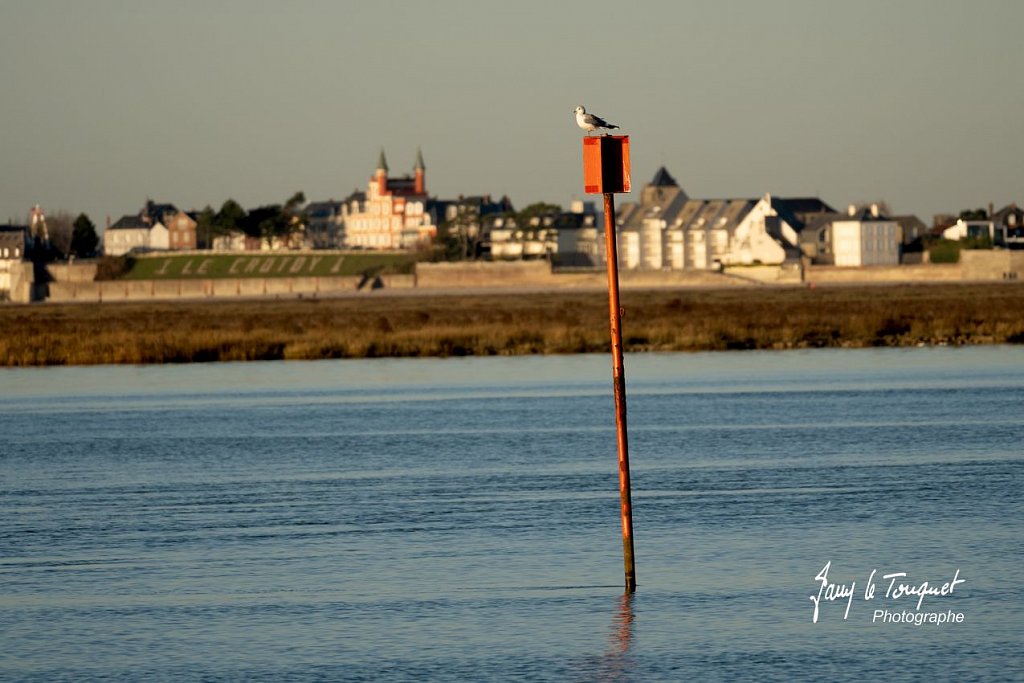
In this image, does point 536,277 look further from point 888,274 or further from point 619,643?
point 619,643

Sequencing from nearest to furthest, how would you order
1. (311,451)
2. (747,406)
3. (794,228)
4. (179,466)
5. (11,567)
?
(11,567) → (179,466) → (311,451) → (747,406) → (794,228)

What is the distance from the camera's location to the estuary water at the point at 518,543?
15.4m

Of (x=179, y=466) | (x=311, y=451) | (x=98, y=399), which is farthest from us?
(x=98, y=399)

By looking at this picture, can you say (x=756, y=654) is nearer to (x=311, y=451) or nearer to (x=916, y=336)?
(x=311, y=451)

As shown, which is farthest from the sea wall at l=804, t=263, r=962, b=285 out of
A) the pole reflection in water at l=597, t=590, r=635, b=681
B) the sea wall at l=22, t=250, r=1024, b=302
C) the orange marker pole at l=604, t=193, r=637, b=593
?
the pole reflection in water at l=597, t=590, r=635, b=681

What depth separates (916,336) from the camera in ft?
212

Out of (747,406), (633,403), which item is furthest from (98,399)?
(747,406)

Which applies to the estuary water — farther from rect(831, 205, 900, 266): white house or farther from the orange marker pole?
rect(831, 205, 900, 266): white house

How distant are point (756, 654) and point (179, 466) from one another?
17.1m

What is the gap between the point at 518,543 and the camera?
2073 cm

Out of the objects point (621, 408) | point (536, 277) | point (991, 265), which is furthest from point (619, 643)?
point (536, 277)

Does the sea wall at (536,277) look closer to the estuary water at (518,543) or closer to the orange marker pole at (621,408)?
the estuary water at (518,543)

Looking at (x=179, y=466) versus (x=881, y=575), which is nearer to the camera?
(x=881, y=575)

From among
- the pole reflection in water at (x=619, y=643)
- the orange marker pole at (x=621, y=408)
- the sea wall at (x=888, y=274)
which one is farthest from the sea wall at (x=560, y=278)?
the pole reflection in water at (x=619, y=643)
